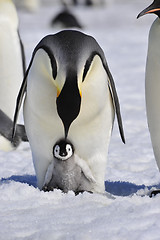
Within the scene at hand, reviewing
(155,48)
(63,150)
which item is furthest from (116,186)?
(155,48)

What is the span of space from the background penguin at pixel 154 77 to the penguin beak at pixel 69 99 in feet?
1.71

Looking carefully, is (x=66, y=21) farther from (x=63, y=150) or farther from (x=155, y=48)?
(x=63, y=150)

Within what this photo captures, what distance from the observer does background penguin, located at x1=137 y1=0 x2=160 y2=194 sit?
114 inches

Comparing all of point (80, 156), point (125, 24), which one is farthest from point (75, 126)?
point (125, 24)

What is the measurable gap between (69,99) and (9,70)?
221 cm

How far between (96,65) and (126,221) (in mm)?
806

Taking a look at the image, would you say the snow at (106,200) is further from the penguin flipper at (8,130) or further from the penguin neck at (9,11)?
the penguin neck at (9,11)

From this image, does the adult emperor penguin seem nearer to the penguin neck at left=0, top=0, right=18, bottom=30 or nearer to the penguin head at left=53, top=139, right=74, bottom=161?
the penguin head at left=53, top=139, right=74, bottom=161

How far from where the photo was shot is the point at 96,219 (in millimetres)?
2441

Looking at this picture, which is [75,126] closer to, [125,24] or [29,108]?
[29,108]

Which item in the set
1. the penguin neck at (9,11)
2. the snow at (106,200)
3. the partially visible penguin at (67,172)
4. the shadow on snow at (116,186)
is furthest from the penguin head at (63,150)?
the penguin neck at (9,11)

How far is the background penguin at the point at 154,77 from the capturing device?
114 inches

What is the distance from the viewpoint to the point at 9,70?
4637 mm

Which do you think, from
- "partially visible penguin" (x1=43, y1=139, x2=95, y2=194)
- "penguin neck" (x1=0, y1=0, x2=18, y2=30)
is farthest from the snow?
"penguin neck" (x1=0, y1=0, x2=18, y2=30)
